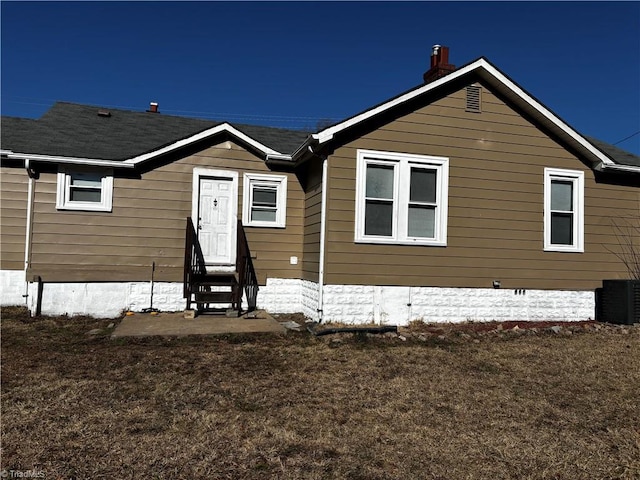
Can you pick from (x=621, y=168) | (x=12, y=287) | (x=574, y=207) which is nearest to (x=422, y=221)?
(x=574, y=207)

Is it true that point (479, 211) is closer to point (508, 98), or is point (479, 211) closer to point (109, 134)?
point (508, 98)

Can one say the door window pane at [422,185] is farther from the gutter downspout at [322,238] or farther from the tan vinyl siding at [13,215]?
the tan vinyl siding at [13,215]

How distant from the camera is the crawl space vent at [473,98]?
8711mm

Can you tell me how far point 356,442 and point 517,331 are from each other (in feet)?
17.6

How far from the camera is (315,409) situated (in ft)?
13.4

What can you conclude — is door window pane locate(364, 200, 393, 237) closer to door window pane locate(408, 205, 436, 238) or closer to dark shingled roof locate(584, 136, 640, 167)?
door window pane locate(408, 205, 436, 238)

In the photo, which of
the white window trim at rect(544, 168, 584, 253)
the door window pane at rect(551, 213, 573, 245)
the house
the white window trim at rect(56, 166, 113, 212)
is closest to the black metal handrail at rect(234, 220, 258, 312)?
the house

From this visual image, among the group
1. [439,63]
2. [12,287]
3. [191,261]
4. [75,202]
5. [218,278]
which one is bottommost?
[12,287]

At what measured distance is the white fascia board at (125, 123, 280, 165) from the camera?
8.86 m

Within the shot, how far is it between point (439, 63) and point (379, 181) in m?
3.12

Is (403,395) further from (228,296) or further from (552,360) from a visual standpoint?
(228,296)

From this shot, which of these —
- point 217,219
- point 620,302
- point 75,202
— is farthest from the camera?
point 217,219

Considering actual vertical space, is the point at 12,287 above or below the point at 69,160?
below

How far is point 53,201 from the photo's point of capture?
8.73 m
